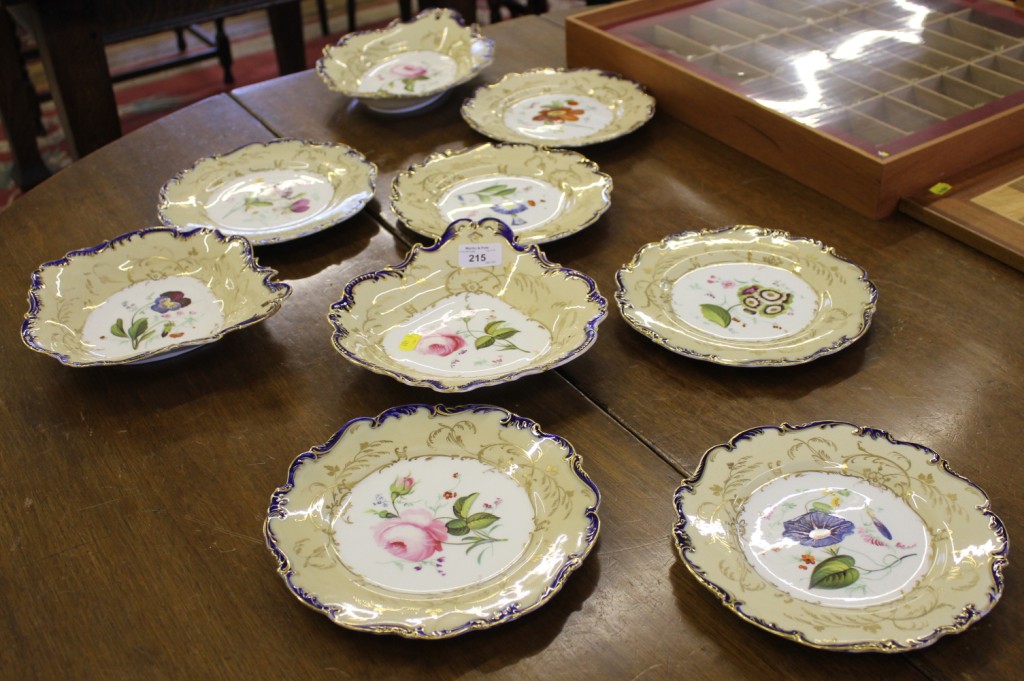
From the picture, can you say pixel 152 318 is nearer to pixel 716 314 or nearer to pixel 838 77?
pixel 716 314

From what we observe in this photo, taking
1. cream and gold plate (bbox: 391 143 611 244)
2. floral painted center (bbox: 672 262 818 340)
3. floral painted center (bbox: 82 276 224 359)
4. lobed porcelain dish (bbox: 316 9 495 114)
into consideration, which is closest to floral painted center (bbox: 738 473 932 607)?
floral painted center (bbox: 672 262 818 340)

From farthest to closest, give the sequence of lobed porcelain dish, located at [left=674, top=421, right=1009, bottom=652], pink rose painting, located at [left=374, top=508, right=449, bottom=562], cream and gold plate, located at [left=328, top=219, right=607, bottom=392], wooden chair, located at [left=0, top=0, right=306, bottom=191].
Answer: wooden chair, located at [left=0, top=0, right=306, bottom=191] < cream and gold plate, located at [left=328, top=219, right=607, bottom=392] < pink rose painting, located at [left=374, top=508, right=449, bottom=562] < lobed porcelain dish, located at [left=674, top=421, right=1009, bottom=652]

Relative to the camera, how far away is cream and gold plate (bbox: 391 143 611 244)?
136 cm

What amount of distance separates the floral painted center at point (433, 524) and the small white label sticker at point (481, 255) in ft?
1.11

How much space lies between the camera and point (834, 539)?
0.86 meters

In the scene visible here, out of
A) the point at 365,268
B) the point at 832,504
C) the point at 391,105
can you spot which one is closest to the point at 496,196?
the point at 365,268

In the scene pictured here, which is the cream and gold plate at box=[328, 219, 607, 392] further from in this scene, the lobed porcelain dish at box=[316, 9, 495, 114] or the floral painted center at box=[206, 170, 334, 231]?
the lobed porcelain dish at box=[316, 9, 495, 114]

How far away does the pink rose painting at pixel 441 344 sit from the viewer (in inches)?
44.7

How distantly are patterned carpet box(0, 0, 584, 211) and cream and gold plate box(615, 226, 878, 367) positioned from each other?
255 cm

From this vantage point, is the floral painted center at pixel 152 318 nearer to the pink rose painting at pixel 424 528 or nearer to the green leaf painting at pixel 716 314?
the pink rose painting at pixel 424 528

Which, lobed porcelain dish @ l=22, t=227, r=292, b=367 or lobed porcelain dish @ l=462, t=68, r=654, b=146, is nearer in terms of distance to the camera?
lobed porcelain dish @ l=22, t=227, r=292, b=367

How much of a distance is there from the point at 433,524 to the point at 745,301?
1.63ft

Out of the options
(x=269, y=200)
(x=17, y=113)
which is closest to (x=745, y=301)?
(x=269, y=200)

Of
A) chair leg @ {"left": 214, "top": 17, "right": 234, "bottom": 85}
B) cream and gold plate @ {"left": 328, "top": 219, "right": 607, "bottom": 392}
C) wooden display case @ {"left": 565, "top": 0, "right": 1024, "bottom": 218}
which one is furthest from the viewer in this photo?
chair leg @ {"left": 214, "top": 17, "right": 234, "bottom": 85}
